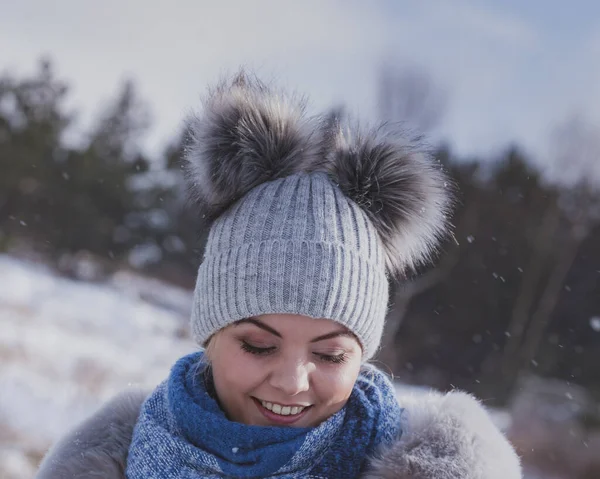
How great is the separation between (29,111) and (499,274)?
11879 mm

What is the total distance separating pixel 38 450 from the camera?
6473mm

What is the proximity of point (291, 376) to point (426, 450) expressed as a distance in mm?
314

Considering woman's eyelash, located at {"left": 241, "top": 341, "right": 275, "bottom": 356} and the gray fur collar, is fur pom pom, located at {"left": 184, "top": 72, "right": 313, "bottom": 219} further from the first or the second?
the gray fur collar

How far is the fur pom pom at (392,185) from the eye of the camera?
1716 millimetres

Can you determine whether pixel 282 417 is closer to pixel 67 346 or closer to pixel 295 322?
pixel 295 322

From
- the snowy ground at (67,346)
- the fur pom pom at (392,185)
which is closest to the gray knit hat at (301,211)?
the fur pom pom at (392,185)

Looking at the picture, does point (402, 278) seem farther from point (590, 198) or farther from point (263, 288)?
point (590, 198)

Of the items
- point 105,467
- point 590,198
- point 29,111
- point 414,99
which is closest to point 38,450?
point 105,467

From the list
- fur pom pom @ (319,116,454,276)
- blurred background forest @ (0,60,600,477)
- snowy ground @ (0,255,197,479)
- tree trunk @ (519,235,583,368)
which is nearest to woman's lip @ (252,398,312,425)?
fur pom pom @ (319,116,454,276)

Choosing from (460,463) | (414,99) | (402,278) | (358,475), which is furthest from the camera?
(414,99)

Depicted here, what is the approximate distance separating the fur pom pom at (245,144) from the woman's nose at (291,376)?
17.2 inches

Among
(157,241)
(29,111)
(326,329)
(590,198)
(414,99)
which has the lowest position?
(157,241)

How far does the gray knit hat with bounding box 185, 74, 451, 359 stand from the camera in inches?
62.2


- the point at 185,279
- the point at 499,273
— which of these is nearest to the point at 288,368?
the point at 499,273
